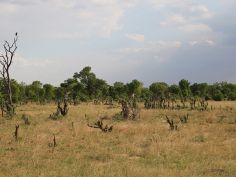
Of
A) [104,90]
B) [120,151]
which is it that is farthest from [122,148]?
[104,90]

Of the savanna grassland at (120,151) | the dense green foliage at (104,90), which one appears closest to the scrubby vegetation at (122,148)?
the savanna grassland at (120,151)

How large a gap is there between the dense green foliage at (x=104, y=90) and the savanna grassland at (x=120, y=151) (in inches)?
1765

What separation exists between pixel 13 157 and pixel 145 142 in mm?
6931

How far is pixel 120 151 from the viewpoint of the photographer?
65.1 ft

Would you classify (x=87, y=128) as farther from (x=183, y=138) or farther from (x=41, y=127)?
(x=183, y=138)

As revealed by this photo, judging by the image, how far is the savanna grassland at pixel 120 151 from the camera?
1537 centimetres

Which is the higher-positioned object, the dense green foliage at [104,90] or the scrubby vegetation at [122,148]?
the dense green foliage at [104,90]

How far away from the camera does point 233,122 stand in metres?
32.5

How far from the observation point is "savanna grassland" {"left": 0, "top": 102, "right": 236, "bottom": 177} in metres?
15.4

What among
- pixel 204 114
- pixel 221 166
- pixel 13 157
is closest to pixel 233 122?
pixel 204 114

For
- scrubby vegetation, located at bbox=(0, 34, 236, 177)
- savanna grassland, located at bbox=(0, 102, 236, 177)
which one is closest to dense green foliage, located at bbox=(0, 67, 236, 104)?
scrubby vegetation, located at bbox=(0, 34, 236, 177)

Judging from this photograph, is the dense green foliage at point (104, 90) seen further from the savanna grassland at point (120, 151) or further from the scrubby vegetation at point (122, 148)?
the savanna grassland at point (120, 151)

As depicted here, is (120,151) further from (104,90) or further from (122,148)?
(104,90)

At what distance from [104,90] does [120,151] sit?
7034 centimetres
